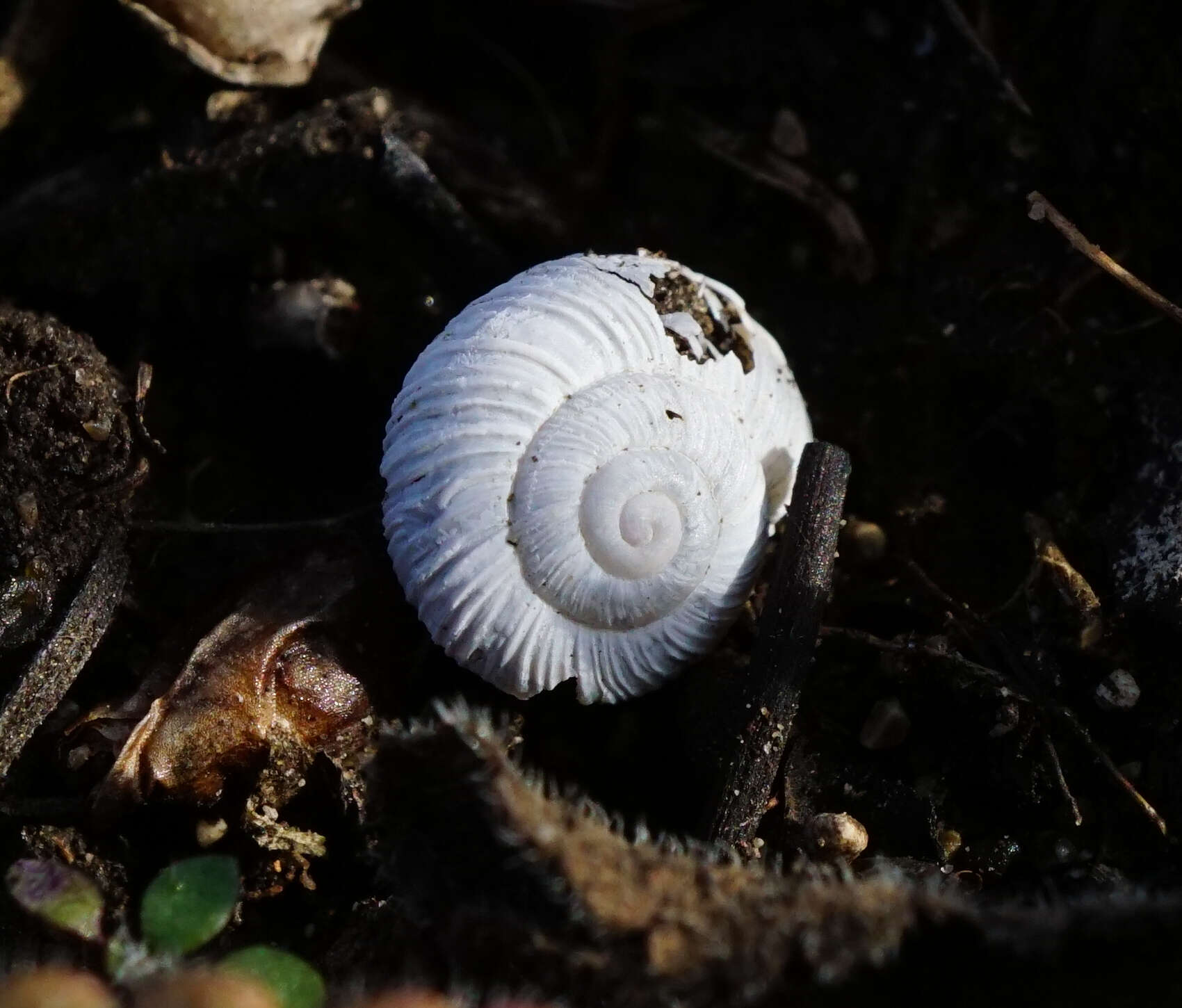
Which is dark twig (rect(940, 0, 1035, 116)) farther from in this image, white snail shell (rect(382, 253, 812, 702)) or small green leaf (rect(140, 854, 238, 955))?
small green leaf (rect(140, 854, 238, 955))

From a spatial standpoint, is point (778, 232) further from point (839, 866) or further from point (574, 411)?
point (839, 866)

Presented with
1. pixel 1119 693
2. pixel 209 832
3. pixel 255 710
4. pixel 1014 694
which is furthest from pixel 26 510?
pixel 1119 693

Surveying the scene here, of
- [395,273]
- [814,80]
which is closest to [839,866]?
[395,273]

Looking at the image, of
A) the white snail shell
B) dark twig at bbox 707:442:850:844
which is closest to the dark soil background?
dark twig at bbox 707:442:850:844

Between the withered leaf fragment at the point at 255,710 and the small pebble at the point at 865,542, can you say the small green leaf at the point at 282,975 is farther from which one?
the small pebble at the point at 865,542

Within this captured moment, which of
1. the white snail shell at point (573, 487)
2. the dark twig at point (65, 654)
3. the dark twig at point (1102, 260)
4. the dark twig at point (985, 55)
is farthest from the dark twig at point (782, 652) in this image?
the dark twig at point (65, 654)

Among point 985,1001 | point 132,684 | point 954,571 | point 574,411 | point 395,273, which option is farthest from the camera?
point 395,273

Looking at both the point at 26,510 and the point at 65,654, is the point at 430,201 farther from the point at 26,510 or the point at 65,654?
the point at 65,654
